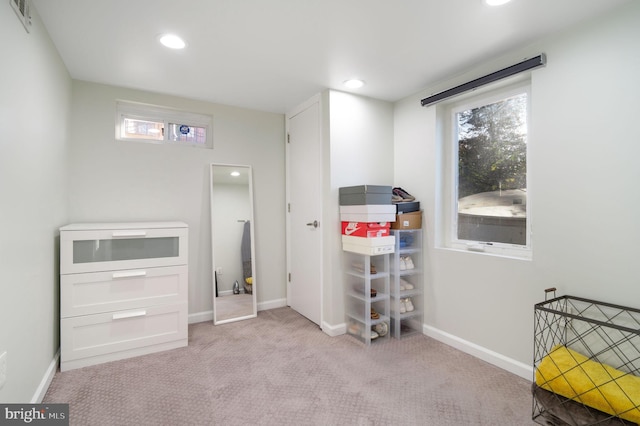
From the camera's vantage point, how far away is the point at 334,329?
277 cm

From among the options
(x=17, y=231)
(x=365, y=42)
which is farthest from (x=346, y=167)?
(x=17, y=231)

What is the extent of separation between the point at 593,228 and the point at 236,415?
2.29m

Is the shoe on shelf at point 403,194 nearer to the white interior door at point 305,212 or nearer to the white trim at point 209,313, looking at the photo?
the white interior door at point 305,212

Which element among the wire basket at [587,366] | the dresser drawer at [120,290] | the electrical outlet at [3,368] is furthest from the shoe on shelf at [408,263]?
the electrical outlet at [3,368]

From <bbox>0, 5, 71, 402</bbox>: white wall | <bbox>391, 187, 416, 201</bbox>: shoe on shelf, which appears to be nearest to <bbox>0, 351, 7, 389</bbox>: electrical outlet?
<bbox>0, 5, 71, 402</bbox>: white wall

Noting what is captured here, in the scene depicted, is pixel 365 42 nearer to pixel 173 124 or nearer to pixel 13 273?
pixel 173 124

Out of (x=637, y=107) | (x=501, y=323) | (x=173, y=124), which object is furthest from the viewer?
(x=173, y=124)

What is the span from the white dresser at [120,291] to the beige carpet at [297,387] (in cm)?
13

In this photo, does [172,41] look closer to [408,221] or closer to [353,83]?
[353,83]

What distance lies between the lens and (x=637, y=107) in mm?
1614

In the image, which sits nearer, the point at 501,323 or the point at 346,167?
the point at 501,323

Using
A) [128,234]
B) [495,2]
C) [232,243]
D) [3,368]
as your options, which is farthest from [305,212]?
[3,368]

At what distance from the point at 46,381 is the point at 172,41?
90.4 inches

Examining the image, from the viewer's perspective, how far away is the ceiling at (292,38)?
1673mm
